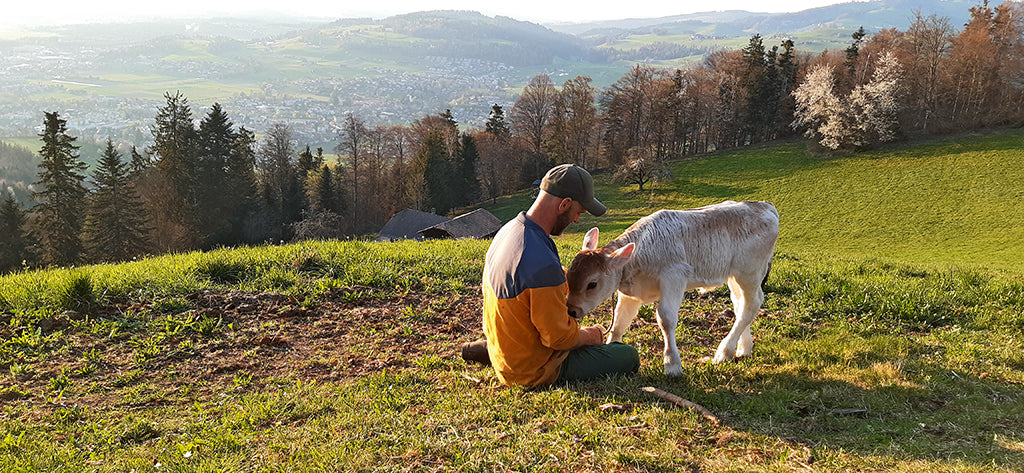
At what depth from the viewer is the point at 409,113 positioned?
187 meters

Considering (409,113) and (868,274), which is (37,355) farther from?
(409,113)

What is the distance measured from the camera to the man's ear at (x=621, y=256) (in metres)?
5.75

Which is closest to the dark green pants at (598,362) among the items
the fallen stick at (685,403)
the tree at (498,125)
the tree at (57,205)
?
the fallen stick at (685,403)

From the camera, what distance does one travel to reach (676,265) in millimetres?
6219

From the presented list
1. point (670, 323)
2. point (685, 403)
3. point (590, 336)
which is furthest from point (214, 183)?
point (685, 403)

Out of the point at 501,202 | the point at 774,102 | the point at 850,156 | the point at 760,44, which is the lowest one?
the point at 501,202

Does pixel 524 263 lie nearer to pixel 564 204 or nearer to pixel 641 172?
pixel 564 204

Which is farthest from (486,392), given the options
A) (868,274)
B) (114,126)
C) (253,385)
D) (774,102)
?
(114,126)

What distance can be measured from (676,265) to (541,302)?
203 centimetres

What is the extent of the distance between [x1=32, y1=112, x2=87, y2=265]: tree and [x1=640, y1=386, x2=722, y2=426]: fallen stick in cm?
4531

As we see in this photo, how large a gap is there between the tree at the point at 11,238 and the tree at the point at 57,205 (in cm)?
95

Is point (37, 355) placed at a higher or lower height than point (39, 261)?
higher

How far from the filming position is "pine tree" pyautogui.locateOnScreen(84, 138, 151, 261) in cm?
3900

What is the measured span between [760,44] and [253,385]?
268 feet
